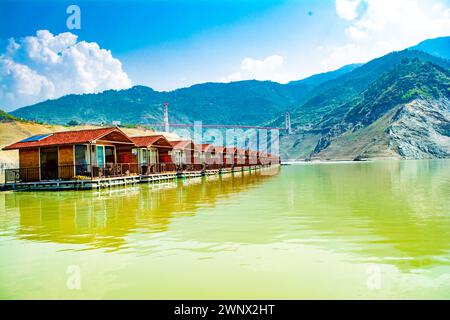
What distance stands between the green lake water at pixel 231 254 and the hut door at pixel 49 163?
1445 cm

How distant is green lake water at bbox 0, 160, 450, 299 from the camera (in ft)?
20.0

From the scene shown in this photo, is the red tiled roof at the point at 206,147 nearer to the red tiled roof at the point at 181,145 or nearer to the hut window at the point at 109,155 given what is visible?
the red tiled roof at the point at 181,145

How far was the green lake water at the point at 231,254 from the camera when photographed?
20.0 ft

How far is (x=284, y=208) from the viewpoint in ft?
50.5

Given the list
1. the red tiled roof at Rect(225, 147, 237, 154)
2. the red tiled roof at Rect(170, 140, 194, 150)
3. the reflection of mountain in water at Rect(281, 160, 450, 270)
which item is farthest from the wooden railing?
the red tiled roof at Rect(225, 147, 237, 154)

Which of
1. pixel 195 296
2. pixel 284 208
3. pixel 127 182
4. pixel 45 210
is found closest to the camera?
pixel 195 296

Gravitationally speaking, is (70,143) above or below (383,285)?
above

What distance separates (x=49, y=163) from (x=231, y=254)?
80.2 feet

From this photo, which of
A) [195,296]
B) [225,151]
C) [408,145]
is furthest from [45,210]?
[408,145]

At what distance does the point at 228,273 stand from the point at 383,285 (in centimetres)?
243

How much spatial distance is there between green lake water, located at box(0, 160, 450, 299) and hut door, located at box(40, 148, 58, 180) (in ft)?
47.4

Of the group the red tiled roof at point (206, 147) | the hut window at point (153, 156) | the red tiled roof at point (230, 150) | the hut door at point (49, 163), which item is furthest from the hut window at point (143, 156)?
the red tiled roof at point (230, 150)

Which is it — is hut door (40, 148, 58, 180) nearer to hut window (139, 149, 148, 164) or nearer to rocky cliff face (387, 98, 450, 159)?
hut window (139, 149, 148, 164)
